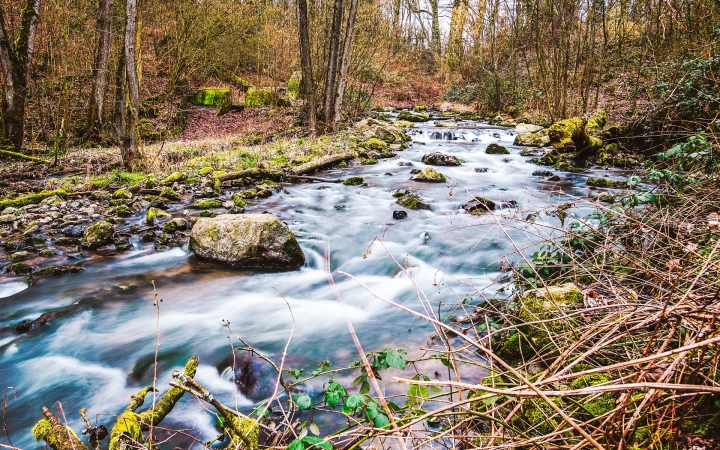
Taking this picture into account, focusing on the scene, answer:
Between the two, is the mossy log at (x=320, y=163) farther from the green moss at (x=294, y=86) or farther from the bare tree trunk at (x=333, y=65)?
the green moss at (x=294, y=86)

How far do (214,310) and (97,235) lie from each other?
8.60 ft

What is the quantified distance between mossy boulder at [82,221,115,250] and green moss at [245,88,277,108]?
14.3m

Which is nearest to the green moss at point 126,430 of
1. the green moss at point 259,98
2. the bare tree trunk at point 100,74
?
the bare tree trunk at point 100,74

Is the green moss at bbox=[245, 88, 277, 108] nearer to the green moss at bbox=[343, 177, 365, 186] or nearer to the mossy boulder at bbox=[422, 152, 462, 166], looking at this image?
the mossy boulder at bbox=[422, 152, 462, 166]

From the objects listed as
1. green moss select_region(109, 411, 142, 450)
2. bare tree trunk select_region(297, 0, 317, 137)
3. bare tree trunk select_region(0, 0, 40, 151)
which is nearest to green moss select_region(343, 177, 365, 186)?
bare tree trunk select_region(297, 0, 317, 137)

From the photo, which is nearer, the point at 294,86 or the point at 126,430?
the point at 126,430

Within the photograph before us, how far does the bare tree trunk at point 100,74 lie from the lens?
11766 mm

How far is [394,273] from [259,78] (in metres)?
18.6

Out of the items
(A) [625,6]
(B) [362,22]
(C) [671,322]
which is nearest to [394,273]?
(C) [671,322]

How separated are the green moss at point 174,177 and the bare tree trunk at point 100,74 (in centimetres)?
495

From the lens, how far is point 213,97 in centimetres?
1942

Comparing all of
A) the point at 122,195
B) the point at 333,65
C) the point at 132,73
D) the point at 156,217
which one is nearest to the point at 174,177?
the point at 122,195

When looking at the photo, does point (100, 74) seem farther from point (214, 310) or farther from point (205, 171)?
point (214, 310)

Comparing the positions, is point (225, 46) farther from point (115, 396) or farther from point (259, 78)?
point (115, 396)
